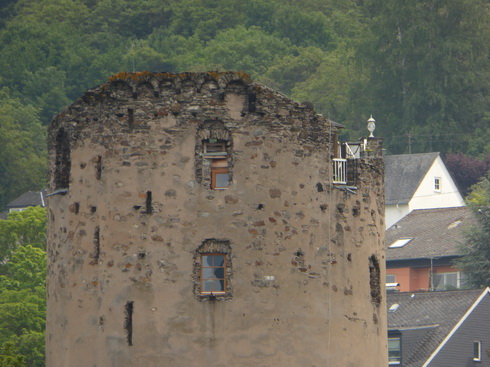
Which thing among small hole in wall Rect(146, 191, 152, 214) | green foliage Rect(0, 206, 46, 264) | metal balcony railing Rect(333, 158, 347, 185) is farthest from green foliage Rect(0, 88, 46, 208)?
small hole in wall Rect(146, 191, 152, 214)

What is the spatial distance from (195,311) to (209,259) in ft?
4.26

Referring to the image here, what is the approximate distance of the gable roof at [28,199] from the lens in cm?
14062

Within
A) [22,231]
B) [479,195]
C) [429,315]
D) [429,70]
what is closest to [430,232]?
[479,195]

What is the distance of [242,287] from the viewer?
168 ft

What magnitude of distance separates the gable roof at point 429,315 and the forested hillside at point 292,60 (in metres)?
53.6

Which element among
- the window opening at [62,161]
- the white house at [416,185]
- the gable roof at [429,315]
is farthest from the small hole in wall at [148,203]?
the white house at [416,185]

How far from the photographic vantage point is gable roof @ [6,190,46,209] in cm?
14062

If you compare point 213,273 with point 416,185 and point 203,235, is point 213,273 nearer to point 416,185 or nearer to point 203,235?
point 203,235

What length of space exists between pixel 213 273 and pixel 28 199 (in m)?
92.4

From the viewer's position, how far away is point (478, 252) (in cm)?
11112

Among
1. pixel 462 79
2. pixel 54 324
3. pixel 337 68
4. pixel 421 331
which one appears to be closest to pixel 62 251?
pixel 54 324

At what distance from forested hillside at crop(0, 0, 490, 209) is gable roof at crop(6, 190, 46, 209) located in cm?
523

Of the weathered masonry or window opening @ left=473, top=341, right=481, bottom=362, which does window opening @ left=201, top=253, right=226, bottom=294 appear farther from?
window opening @ left=473, top=341, right=481, bottom=362

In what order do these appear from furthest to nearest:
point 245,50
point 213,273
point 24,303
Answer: point 245,50, point 24,303, point 213,273
